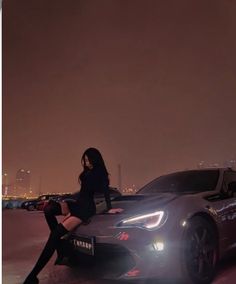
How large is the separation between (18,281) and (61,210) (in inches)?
33.2

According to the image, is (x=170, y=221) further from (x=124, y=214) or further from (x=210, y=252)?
(x=210, y=252)

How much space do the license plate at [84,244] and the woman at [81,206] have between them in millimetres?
131

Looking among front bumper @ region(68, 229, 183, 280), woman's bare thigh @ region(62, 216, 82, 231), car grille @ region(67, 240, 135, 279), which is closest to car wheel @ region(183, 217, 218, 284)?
front bumper @ region(68, 229, 183, 280)

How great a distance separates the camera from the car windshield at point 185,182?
5160mm

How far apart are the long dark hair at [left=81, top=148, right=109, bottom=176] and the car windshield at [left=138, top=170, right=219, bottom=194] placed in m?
1.05

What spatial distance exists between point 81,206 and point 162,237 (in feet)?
2.92

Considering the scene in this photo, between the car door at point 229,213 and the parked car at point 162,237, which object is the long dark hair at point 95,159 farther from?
the car door at point 229,213

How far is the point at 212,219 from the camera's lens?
4.46 meters

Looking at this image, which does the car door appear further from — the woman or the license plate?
the license plate

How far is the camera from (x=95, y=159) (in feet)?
15.2

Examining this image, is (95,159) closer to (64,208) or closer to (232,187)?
(64,208)

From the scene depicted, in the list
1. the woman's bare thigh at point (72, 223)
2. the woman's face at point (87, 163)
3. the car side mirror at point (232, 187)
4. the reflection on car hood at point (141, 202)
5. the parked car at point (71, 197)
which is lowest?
the parked car at point (71, 197)

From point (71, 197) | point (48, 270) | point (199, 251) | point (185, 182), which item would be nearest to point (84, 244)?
point (199, 251)

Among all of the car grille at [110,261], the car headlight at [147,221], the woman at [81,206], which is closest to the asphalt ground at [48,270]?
the car grille at [110,261]
